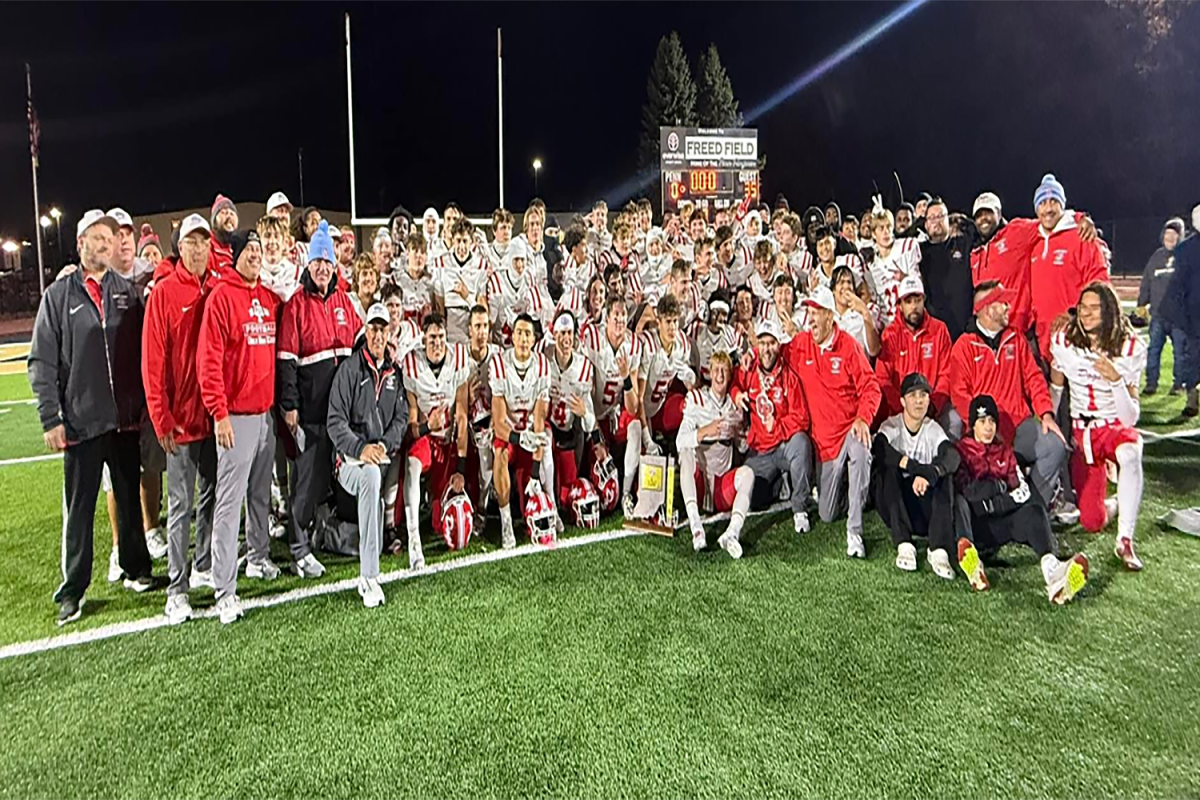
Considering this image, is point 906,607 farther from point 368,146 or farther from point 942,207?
point 368,146

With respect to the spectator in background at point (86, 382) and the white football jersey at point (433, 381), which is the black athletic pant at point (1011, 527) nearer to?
the white football jersey at point (433, 381)

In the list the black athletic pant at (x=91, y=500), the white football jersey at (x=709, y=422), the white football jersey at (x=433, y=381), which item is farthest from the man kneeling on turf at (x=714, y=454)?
the black athletic pant at (x=91, y=500)

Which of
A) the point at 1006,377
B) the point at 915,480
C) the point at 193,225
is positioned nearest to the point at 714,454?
the point at 915,480

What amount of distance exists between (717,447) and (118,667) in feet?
12.6

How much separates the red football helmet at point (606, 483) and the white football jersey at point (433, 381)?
3.66 feet

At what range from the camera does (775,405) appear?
5641 millimetres

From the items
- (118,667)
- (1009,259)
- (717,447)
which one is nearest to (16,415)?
(118,667)

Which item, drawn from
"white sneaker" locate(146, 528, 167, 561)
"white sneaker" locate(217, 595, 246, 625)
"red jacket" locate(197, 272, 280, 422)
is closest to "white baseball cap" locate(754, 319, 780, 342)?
"red jacket" locate(197, 272, 280, 422)

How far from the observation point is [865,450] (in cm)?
526

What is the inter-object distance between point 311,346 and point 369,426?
62 cm

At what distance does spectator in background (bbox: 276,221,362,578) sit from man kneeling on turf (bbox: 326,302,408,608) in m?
0.17

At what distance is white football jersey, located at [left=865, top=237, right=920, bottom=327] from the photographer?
652cm

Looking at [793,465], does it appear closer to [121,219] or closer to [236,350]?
[236,350]

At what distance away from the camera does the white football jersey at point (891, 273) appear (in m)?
6.52
